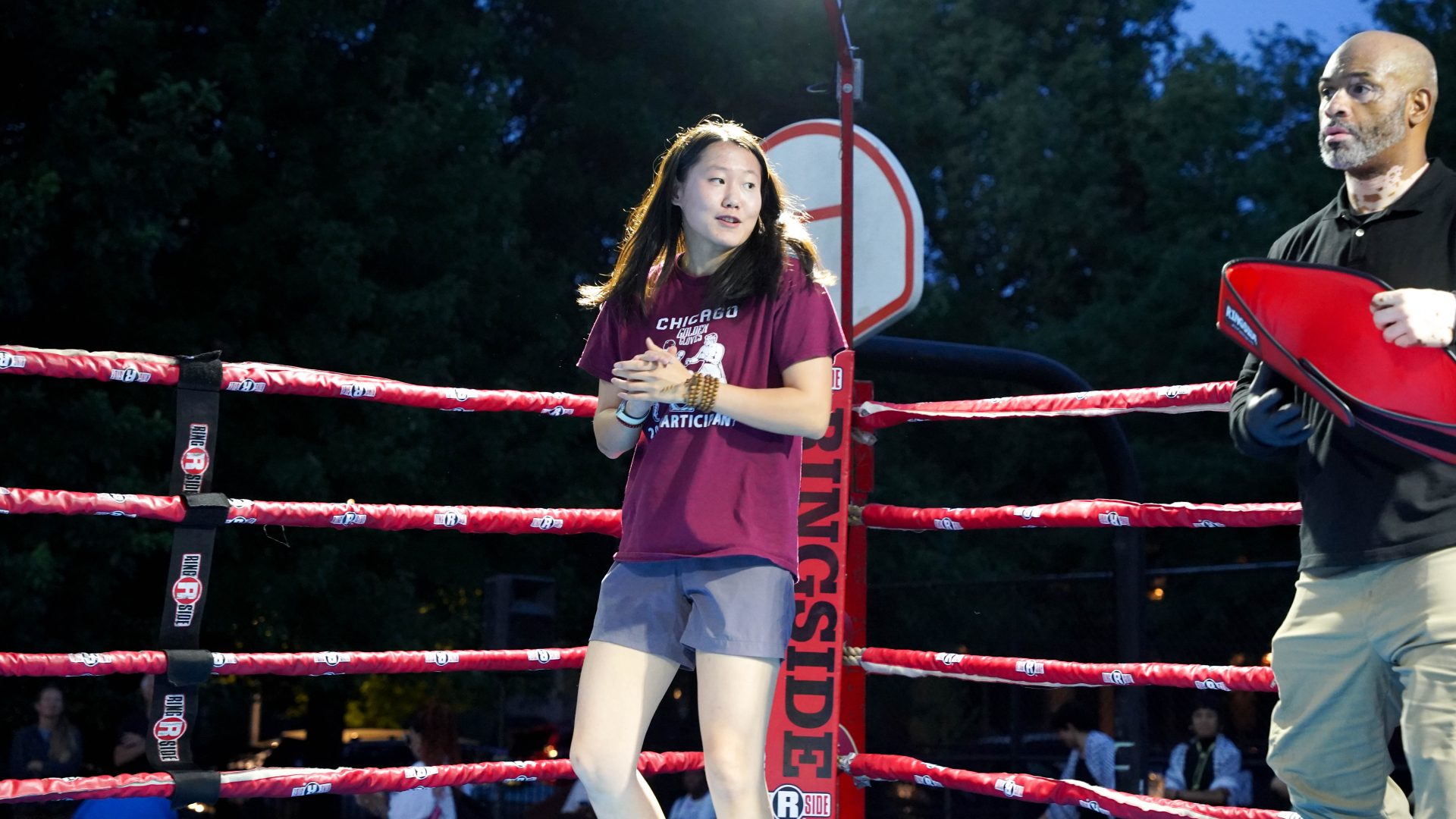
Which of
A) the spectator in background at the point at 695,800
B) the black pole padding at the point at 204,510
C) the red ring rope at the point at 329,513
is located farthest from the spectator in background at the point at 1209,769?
the black pole padding at the point at 204,510

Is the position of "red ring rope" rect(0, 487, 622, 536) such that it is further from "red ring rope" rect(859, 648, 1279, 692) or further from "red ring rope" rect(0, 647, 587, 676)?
"red ring rope" rect(859, 648, 1279, 692)

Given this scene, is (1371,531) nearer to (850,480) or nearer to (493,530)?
(850,480)

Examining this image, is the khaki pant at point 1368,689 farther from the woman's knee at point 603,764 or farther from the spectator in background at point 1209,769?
the spectator in background at point 1209,769

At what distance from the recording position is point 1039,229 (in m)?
21.7

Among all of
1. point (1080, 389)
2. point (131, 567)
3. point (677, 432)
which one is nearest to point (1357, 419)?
point (677, 432)

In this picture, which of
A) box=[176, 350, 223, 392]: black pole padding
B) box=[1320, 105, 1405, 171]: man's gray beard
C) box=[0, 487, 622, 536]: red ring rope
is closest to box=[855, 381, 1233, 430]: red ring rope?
box=[1320, 105, 1405, 171]: man's gray beard

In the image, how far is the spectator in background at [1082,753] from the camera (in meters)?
7.32

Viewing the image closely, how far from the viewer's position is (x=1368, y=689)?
243 cm

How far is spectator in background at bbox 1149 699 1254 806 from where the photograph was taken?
651cm

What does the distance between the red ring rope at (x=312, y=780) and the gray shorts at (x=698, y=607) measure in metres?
0.42

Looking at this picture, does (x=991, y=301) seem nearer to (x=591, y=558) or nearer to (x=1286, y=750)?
(x=591, y=558)

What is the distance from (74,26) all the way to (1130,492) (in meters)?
9.97

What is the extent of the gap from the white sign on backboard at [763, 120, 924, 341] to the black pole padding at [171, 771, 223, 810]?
8.55ft

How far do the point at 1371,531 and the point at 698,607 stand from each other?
1.19 m
